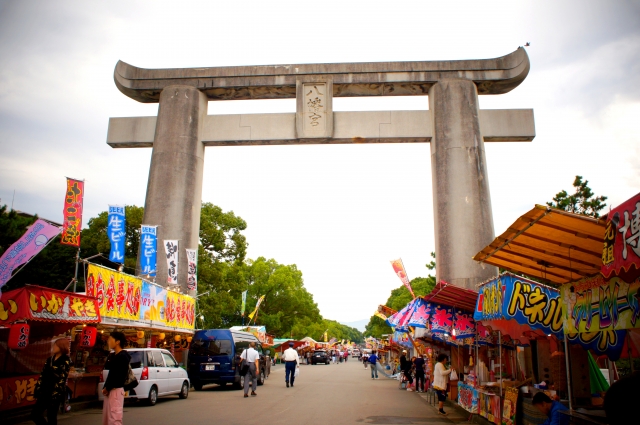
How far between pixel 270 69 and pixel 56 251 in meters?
18.5

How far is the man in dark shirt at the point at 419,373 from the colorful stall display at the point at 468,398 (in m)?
6.17

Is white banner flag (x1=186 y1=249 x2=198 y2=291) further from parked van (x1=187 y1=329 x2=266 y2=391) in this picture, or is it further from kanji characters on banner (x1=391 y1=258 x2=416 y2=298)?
kanji characters on banner (x1=391 y1=258 x2=416 y2=298)

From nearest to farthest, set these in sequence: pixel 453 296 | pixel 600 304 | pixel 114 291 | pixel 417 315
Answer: pixel 600 304, pixel 453 296, pixel 114 291, pixel 417 315

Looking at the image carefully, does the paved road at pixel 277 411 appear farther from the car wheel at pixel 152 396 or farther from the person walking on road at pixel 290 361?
the person walking on road at pixel 290 361

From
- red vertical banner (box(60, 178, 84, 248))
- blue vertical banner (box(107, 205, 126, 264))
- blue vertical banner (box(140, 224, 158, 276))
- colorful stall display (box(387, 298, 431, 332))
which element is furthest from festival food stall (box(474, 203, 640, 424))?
blue vertical banner (box(140, 224, 158, 276))

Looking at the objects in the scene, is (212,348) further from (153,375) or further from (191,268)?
(153,375)

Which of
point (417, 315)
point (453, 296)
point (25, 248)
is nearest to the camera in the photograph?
point (25, 248)

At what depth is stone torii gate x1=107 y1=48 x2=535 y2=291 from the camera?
20234mm

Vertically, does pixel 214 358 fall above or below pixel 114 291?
below

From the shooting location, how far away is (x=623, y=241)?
15.4 feet

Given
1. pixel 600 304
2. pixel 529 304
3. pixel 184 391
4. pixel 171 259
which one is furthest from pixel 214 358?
pixel 600 304

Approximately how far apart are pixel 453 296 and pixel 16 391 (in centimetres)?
1053

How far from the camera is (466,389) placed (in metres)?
13.0

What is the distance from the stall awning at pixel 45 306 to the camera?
10023mm
